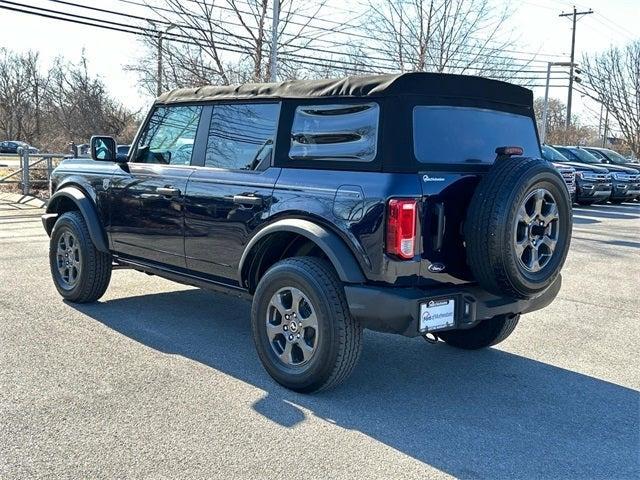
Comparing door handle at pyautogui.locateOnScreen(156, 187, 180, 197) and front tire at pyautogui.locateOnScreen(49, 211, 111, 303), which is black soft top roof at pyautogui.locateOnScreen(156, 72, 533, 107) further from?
front tire at pyautogui.locateOnScreen(49, 211, 111, 303)

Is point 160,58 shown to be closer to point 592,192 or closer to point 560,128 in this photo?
point 592,192

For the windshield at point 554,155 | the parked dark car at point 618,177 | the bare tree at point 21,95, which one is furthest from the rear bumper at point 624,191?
the bare tree at point 21,95

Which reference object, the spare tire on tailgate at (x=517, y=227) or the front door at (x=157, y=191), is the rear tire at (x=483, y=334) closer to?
the spare tire on tailgate at (x=517, y=227)

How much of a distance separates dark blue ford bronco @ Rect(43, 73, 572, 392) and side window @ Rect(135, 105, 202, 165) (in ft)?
0.17

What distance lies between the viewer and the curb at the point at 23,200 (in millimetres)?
15109

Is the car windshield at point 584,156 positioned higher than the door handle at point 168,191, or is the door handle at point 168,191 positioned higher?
the car windshield at point 584,156

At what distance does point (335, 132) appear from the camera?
4.25m

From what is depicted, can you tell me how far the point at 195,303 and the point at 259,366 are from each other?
1983 mm

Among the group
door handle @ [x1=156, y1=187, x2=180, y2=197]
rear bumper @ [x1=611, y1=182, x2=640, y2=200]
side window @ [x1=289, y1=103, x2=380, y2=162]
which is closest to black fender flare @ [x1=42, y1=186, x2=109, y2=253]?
door handle @ [x1=156, y1=187, x2=180, y2=197]

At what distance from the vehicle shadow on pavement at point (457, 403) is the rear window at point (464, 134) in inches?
59.1

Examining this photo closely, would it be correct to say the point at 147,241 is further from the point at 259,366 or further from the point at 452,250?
the point at 452,250

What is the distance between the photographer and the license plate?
12.4 ft

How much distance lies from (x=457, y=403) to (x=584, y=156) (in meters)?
19.2

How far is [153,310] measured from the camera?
617cm
